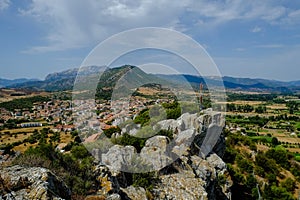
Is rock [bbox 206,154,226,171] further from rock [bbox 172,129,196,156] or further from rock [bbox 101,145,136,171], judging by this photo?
rock [bbox 101,145,136,171]

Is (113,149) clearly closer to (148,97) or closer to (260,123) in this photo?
(148,97)

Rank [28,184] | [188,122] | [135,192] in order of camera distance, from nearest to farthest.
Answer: [28,184] < [135,192] < [188,122]

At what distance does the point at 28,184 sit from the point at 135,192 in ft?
19.1

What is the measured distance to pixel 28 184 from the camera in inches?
249

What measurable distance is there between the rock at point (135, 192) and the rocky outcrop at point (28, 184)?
4.46 m

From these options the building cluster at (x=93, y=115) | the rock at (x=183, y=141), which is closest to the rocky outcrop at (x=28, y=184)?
the rock at (x=183, y=141)

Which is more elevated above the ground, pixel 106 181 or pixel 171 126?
pixel 171 126

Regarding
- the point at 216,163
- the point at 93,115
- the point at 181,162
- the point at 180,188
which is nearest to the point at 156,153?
the point at 181,162

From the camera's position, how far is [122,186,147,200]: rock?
11.0 metres

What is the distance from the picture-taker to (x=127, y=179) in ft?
41.0

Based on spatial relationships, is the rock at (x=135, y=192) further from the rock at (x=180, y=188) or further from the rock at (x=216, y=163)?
the rock at (x=216, y=163)

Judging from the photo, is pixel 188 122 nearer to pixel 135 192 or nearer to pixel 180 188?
pixel 180 188

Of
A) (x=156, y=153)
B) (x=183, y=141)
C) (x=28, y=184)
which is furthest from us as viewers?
(x=183, y=141)

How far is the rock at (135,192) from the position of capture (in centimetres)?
1100
